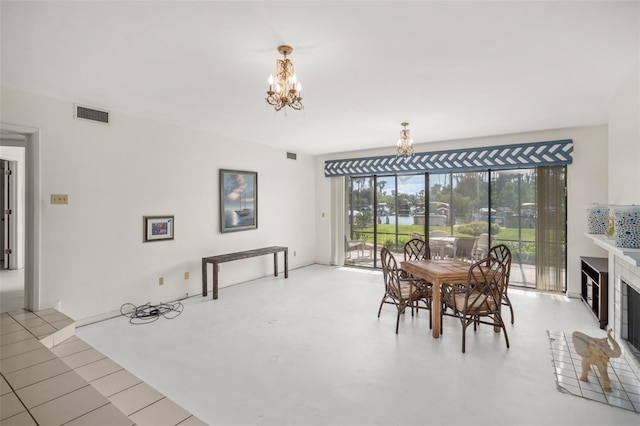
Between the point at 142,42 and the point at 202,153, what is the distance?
113 inches

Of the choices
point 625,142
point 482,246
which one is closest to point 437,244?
point 482,246

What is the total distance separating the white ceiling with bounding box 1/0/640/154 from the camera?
2.02 metres

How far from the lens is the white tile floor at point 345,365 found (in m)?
2.20

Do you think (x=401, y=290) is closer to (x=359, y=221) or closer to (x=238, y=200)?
(x=238, y=200)

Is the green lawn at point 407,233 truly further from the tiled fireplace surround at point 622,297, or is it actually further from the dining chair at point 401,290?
the dining chair at point 401,290

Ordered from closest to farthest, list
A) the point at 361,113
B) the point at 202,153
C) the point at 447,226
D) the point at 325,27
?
the point at 325,27
the point at 361,113
the point at 202,153
the point at 447,226

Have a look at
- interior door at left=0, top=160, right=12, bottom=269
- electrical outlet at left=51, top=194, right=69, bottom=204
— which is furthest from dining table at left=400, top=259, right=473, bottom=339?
interior door at left=0, top=160, right=12, bottom=269

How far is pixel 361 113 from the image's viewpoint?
4.20m

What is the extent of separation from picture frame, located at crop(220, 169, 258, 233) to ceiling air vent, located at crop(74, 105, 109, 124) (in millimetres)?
1855

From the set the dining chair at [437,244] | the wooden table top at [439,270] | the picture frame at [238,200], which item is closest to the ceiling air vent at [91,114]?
the picture frame at [238,200]

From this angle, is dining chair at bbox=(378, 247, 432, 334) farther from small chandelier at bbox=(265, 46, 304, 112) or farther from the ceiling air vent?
the ceiling air vent

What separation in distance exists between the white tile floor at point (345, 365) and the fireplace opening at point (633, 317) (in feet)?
2.07

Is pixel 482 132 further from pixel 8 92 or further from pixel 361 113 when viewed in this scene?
pixel 8 92

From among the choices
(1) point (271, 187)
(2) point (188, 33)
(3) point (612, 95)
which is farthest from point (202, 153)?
(3) point (612, 95)
